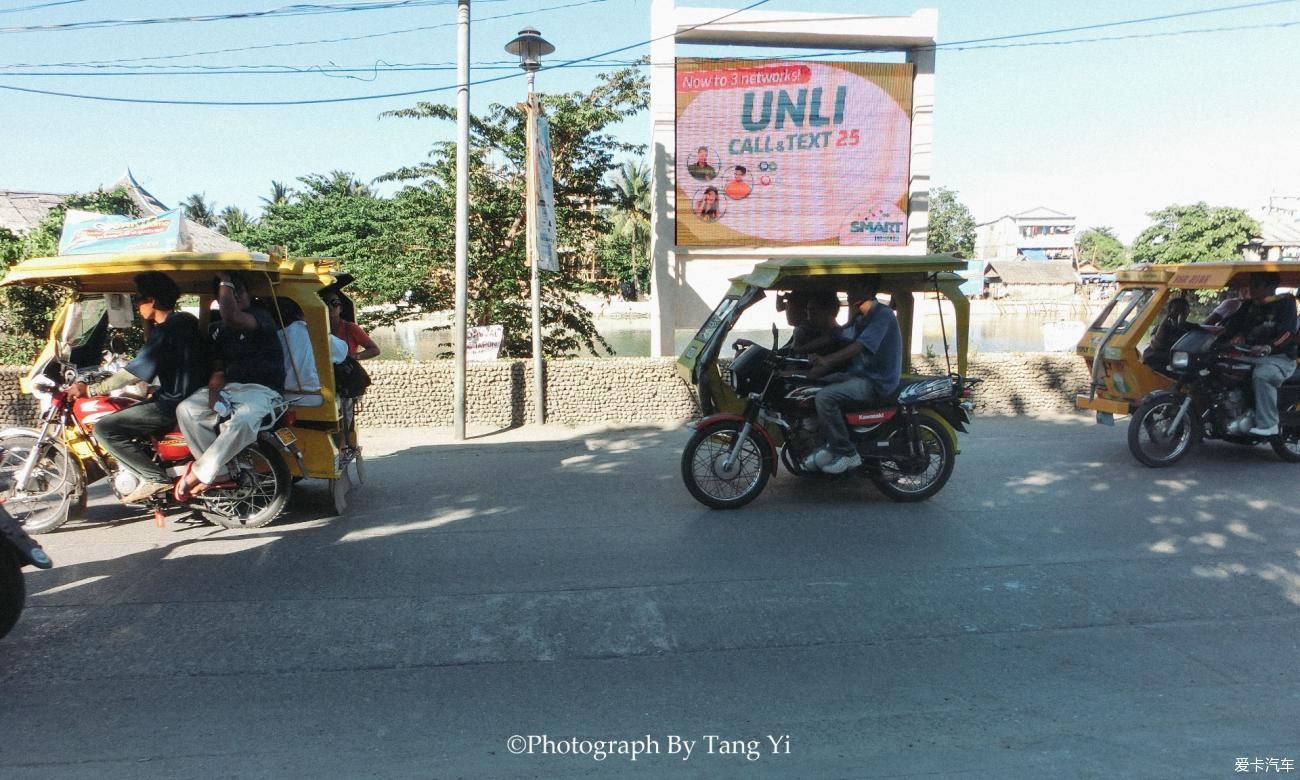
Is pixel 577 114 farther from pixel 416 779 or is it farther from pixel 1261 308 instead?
pixel 416 779

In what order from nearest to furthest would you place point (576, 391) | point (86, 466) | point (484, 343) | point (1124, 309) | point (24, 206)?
point (86, 466) → point (1124, 309) → point (576, 391) → point (484, 343) → point (24, 206)

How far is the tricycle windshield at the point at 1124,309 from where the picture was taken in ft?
28.3

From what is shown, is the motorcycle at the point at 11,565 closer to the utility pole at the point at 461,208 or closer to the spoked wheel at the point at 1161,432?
the utility pole at the point at 461,208

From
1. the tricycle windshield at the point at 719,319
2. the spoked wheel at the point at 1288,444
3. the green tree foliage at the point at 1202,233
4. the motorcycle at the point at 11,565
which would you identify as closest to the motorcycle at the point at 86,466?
the motorcycle at the point at 11,565

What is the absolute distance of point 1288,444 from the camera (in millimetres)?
8094

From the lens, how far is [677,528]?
5.99 metres

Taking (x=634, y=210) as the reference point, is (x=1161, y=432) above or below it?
below

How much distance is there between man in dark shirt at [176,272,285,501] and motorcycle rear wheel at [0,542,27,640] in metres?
1.49

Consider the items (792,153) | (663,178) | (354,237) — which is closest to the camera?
(663,178)

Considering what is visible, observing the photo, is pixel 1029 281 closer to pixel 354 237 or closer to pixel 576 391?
pixel 354 237

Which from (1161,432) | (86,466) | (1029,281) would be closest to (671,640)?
(86,466)

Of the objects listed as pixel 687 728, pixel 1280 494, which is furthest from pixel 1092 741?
pixel 1280 494

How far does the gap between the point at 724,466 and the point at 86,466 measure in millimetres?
4714

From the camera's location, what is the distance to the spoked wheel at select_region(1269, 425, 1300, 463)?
7.95 metres
